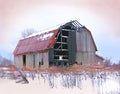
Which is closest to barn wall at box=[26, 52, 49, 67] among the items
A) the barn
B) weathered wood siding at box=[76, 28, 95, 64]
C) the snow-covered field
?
the barn

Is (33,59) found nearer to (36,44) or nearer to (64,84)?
(36,44)

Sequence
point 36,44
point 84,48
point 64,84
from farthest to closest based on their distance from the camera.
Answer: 1. point 84,48
2. point 36,44
3. point 64,84

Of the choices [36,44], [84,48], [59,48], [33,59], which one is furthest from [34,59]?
[84,48]

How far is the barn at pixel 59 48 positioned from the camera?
4156mm

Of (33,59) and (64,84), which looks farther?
(33,59)

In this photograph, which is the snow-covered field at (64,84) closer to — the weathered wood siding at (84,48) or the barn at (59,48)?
the barn at (59,48)

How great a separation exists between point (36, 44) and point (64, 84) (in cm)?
129

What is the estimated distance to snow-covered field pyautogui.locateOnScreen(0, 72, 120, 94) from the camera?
8.82 ft

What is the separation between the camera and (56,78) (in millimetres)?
3043

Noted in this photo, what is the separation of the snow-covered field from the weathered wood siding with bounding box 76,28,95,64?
1.20 meters

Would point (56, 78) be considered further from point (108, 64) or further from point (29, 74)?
point (108, 64)

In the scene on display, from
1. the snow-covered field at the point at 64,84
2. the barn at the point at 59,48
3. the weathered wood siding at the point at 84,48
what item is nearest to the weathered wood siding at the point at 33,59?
the barn at the point at 59,48

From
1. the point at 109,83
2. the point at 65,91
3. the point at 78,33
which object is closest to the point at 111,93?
the point at 109,83

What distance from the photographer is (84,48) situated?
4.58 m
